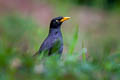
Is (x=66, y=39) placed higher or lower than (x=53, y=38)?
lower

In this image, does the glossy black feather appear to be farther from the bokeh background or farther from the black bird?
the bokeh background

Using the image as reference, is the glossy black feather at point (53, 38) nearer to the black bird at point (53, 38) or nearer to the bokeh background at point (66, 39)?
the black bird at point (53, 38)

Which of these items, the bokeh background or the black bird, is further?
the black bird

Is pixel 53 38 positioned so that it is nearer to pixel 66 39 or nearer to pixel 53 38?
pixel 53 38

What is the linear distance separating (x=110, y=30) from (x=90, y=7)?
1.98 meters

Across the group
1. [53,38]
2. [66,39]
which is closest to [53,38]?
[53,38]

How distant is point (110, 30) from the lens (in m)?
14.3

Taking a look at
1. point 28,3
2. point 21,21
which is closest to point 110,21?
point 28,3

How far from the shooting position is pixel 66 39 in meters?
8.09

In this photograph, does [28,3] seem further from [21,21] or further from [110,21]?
[21,21]

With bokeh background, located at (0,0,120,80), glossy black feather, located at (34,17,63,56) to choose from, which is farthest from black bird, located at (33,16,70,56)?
bokeh background, located at (0,0,120,80)

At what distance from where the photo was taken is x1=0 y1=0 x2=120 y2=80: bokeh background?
4215mm

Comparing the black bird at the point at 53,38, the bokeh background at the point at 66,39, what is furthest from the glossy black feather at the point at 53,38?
the bokeh background at the point at 66,39

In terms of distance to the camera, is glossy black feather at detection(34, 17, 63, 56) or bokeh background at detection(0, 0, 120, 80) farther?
glossy black feather at detection(34, 17, 63, 56)
